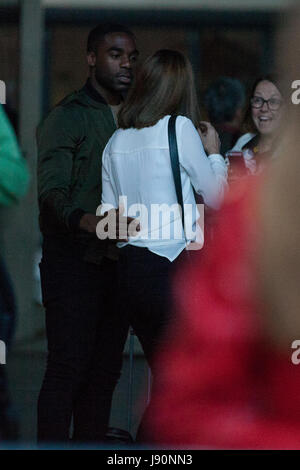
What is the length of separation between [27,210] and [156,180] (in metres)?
2.96

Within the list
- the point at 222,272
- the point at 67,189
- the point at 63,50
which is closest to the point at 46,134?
the point at 67,189

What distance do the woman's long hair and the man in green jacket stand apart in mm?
280

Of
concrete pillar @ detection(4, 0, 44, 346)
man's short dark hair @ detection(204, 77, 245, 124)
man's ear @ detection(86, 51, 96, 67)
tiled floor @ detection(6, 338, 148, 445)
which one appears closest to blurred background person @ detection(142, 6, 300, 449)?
man's ear @ detection(86, 51, 96, 67)

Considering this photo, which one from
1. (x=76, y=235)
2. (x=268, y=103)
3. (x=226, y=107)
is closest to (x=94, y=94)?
(x=76, y=235)

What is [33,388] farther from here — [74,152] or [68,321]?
[74,152]

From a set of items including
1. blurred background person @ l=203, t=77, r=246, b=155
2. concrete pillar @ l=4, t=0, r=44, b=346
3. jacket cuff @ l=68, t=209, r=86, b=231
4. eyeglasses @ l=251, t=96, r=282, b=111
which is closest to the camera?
jacket cuff @ l=68, t=209, r=86, b=231

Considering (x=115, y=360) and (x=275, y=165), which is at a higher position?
(x=275, y=165)

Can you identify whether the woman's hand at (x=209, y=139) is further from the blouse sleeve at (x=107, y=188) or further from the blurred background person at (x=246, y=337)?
the blouse sleeve at (x=107, y=188)

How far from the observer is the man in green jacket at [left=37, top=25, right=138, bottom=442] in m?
3.88

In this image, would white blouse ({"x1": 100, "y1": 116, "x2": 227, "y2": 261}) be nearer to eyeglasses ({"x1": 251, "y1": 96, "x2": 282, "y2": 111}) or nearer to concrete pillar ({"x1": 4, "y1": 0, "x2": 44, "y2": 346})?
eyeglasses ({"x1": 251, "y1": 96, "x2": 282, "y2": 111})

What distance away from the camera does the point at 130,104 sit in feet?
12.2

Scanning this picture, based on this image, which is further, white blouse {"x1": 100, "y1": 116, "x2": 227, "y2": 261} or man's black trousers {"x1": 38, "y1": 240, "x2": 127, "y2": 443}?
man's black trousers {"x1": 38, "y1": 240, "x2": 127, "y2": 443}

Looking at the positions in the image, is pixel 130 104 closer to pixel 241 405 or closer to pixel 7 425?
pixel 241 405

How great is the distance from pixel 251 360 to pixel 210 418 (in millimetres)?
239
